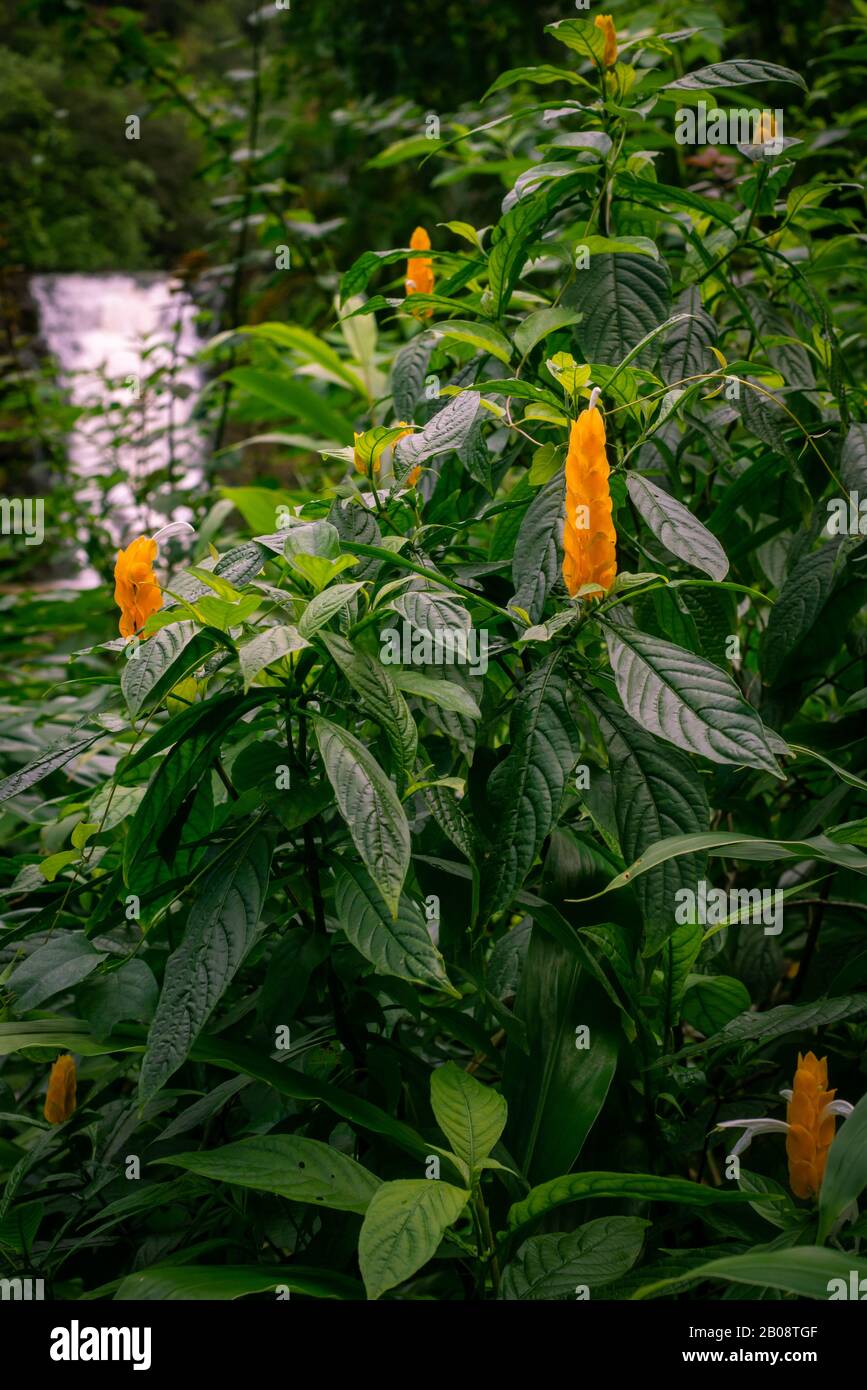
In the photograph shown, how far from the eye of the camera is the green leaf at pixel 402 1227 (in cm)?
55

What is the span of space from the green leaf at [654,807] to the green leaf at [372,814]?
0.49 ft

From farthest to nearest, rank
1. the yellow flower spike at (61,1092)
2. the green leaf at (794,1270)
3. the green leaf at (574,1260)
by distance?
the yellow flower spike at (61,1092), the green leaf at (574,1260), the green leaf at (794,1270)

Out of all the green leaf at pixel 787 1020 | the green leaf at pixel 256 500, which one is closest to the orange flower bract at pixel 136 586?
the green leaf at pixel 787 1020

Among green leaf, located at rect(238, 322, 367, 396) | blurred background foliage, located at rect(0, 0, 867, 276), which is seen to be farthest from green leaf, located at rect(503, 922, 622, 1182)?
green leaf, located at rect(238, 322, 367, 396)

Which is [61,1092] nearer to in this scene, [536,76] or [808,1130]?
[808,1130]

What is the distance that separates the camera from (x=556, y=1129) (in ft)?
2.43

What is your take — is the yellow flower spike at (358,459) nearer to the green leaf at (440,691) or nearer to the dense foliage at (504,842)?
the dense foliage at (504,842)

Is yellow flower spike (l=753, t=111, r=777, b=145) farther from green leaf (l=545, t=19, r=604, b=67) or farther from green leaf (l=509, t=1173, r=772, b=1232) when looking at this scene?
green leaf (l=509, t=1173, r=772, b=1232)

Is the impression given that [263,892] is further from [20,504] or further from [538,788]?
[20,504]

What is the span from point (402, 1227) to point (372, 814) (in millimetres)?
223

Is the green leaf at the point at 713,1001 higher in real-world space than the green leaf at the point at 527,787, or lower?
lower

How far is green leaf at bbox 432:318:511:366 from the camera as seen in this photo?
0.82m

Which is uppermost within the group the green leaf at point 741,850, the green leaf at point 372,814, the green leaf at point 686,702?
the green leaf at point 686,702

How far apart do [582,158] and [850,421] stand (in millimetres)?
325
